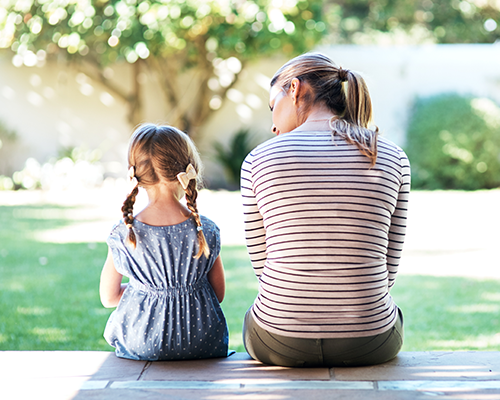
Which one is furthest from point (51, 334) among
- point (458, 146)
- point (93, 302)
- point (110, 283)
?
point (458, 146)

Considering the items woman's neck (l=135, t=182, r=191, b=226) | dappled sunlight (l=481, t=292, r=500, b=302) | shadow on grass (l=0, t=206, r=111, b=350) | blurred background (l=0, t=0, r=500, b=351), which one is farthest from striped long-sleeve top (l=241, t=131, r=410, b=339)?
blurred background (l=0, t=0, r=500, b=351)

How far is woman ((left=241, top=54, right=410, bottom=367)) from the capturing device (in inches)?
74.2

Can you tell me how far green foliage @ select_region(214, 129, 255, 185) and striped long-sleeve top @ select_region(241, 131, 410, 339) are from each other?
353 inches

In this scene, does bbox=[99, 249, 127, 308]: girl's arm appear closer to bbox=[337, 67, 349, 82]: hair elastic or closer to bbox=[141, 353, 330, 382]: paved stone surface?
bbox=[141, 353, 330, 382]: paved stone surface

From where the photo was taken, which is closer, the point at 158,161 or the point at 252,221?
the point at 252,221

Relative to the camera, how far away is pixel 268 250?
1984 millimetres

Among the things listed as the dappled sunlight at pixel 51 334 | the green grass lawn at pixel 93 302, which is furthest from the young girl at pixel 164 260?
the dappled sunlight at pixel 51 334

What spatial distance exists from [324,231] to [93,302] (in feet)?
9.03

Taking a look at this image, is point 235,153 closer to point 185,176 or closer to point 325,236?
point 185,176

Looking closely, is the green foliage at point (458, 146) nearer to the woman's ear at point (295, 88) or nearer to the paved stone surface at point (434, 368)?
the paved stone surface at point (434, 368)

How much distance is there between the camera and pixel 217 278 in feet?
7.61

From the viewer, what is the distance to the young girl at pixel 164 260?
217 cm

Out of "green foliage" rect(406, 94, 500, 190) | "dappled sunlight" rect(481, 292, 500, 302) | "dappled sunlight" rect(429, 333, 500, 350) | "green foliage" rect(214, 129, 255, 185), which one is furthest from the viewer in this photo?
"green foliage" rect(214, 129, 255, 185)

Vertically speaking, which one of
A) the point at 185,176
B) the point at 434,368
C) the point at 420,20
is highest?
the point at 420,20
